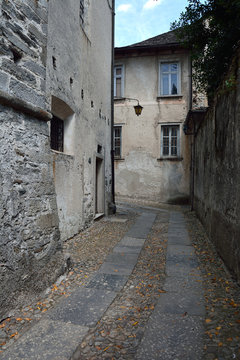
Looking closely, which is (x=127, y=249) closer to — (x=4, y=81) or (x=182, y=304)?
(x=182, y=304)

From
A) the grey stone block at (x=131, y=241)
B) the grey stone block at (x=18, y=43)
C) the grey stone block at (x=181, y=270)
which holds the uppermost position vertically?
the grey stone block at (x=18, y=43)

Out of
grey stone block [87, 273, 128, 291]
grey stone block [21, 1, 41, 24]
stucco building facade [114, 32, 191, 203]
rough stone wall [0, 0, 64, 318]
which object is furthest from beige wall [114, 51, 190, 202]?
grey stone block [21, 1, 41, 24]

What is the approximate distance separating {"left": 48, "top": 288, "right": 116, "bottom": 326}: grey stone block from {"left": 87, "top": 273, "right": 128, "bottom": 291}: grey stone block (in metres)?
0.11

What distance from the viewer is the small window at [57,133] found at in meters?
5.07

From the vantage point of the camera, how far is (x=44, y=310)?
254 centimetres

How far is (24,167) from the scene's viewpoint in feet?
9.29

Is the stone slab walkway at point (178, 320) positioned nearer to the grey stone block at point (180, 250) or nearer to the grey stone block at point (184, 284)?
the grey stone block at point (184, 284)

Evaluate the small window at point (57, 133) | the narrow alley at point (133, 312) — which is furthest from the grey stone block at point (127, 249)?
the small window at point (57, 133)

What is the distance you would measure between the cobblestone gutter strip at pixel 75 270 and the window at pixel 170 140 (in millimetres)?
5621

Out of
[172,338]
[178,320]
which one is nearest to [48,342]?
[172,338]

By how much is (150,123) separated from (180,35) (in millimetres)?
5975

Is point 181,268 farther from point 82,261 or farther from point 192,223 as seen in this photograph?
point 192,223

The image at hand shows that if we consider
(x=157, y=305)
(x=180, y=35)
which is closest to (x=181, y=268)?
(x=157, y=305)

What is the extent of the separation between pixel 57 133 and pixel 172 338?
427 centimetres
